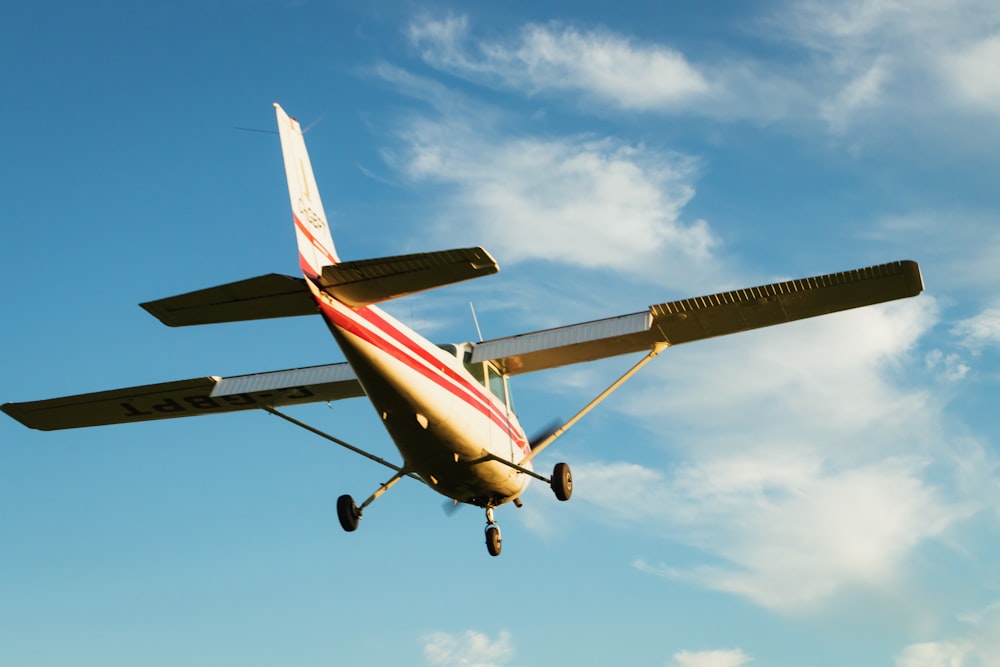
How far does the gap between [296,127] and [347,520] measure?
5217mm

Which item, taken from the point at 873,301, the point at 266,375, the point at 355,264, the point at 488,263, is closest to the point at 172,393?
the point at 266,375

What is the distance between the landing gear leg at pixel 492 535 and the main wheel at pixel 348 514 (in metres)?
1.77

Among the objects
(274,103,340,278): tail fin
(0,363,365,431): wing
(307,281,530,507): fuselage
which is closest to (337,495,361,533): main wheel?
(307,281,530,507): fuselage

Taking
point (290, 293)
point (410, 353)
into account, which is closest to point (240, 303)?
point (290, 293)

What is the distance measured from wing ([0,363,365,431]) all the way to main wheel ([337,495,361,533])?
2.16 m

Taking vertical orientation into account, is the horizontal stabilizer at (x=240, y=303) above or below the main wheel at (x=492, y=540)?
above

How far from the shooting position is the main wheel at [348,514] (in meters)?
15.1

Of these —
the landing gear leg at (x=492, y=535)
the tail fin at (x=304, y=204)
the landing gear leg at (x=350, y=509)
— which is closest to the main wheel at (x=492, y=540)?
the landing gear leg at (x=492, y=535)

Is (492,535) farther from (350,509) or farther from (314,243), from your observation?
(314,243)

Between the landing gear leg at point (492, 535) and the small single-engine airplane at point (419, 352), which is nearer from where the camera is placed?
the small single-engine airplane at point (419, 352)

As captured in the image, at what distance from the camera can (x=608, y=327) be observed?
1592 cm

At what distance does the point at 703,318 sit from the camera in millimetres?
15781

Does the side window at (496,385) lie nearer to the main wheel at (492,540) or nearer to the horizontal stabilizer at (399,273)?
the main wheel at (492,540)

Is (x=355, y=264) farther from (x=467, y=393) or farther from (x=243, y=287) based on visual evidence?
(x=467, y=393)
